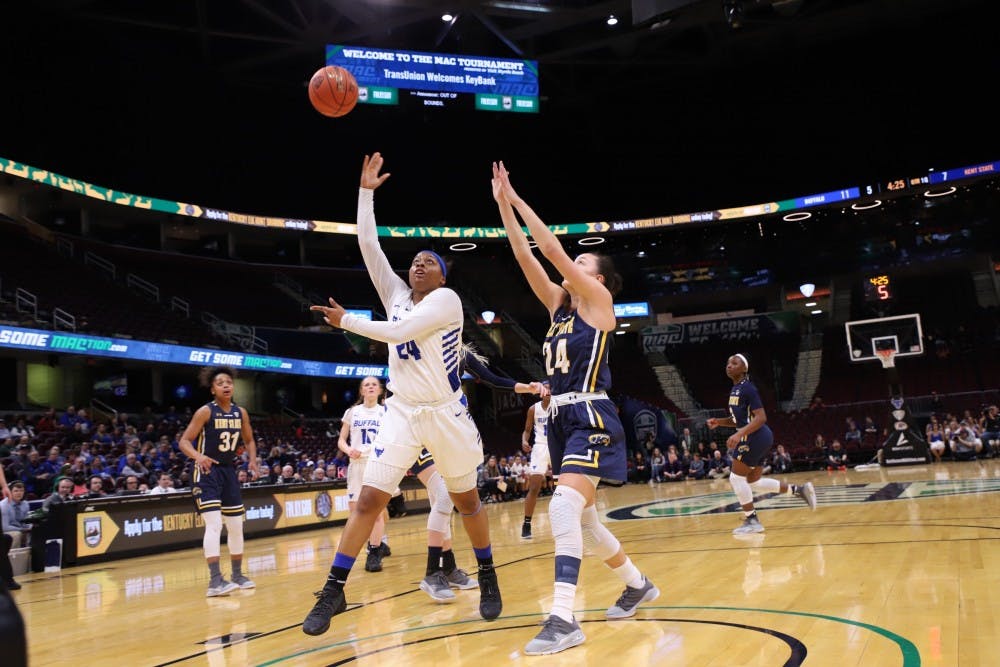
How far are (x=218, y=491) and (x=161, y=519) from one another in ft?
22.9

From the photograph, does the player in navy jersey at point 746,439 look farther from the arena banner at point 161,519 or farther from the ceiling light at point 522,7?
the ceiling light at point 522,7

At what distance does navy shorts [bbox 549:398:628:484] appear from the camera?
4.32m

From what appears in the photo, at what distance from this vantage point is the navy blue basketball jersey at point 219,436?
7.54 m

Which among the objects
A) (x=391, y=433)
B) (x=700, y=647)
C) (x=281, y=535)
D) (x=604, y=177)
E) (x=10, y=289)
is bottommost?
(x=281, y=535)

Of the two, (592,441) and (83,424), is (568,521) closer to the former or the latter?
(592,441)

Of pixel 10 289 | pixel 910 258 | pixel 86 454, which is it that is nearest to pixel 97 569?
pixel 86 454

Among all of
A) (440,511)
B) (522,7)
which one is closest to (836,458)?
(522,7)

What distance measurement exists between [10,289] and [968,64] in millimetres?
35305

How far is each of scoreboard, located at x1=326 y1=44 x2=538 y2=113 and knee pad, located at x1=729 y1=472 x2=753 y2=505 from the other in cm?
1952

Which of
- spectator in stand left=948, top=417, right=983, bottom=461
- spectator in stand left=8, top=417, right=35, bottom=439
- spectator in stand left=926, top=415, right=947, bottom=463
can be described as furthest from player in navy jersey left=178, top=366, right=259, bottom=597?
spectator in stand left=948, top=417, right=983, bottom=461

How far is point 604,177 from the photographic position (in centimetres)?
3750

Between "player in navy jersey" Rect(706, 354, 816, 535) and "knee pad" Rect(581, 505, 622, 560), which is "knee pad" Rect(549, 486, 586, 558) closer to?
"knee pad" Rect(581, 505, 622, 560)

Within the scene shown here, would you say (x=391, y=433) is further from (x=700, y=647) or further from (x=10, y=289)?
(x=10, y=289)

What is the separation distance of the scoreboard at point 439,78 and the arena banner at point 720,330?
41.4ft
